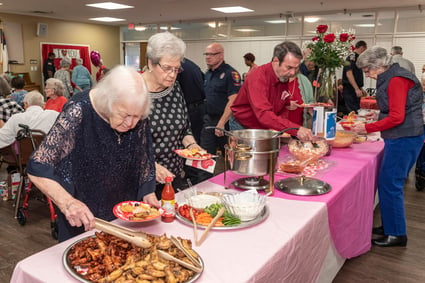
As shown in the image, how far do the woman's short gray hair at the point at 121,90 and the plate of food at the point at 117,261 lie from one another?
40 centimetres

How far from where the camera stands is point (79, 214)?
3.61 ft

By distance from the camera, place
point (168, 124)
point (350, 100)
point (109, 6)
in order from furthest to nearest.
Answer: point (109, 6), point (350, 100), point (168, 124)

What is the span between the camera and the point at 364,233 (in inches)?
88.1

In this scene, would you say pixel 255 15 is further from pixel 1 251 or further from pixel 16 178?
pixel 1 251

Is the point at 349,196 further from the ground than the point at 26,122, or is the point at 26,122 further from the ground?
the point at 26,122

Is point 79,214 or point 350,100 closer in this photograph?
point 79,214

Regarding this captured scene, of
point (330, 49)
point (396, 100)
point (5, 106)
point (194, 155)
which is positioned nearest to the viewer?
point (194, 155)

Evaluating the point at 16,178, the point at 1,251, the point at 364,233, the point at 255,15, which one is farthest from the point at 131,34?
the point at 364,233

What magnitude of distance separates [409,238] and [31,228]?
283 cm

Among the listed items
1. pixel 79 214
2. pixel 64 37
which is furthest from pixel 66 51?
pixel 79 214

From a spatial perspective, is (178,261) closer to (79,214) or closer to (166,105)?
(79,214)

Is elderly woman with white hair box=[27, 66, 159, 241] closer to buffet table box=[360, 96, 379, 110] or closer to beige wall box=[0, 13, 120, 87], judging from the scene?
buffet table box=[360, 96, 379, 110]

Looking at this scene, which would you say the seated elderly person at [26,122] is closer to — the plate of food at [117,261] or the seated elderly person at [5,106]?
the seated elderly person at [5,106]

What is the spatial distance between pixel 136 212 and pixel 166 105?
27.3 inches
